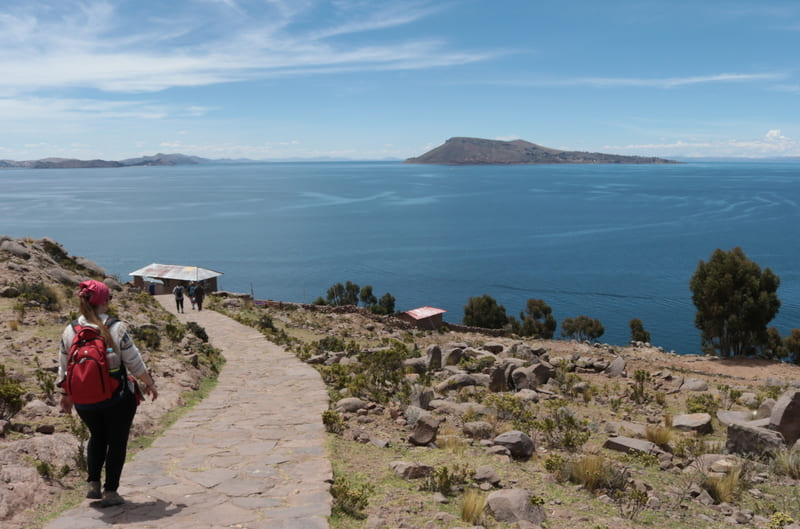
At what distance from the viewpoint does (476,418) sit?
9742 mm

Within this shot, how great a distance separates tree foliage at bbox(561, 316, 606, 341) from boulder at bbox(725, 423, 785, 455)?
42764 mm

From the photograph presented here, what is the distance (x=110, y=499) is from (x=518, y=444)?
501 centimetres

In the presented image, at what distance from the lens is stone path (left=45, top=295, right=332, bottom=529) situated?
488cm

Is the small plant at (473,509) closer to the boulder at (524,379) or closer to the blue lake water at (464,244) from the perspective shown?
the boulder at (524,379)

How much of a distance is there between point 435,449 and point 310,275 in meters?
69.9

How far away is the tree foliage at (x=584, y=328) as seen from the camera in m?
50.4

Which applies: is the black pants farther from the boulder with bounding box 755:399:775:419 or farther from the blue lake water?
the blue lake water

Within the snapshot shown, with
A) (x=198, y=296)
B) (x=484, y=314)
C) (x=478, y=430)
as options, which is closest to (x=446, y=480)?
(x=478, y=430)

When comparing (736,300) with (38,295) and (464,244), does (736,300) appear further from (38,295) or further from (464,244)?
(464,244)

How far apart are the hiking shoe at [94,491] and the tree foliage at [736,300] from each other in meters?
37.4

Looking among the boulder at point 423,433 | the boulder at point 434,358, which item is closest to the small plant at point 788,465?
the boulder at point 423,433

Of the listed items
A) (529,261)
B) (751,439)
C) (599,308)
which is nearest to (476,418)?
(751,439)

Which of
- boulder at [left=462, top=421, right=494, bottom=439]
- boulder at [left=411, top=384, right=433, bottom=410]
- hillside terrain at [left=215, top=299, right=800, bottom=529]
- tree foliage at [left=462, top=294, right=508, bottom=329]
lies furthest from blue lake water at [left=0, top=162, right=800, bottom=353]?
boulder at [left=462, top=421, right=494, bottom=439]

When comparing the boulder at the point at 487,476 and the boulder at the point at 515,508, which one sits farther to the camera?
the boulder at the point at 487,476
